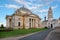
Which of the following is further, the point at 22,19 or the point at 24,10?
the point at 24,10

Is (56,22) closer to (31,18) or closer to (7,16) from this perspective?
(31,18)

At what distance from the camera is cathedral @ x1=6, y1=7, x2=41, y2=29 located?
214ft

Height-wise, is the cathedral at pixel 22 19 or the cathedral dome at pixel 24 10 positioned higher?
the cathedral dome at pixel 24 10

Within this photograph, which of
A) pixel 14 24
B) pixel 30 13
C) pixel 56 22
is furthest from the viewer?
pixel 56 22

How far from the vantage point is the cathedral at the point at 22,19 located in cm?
6525

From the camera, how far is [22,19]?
68125 millimetres

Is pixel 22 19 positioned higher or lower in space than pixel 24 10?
lower

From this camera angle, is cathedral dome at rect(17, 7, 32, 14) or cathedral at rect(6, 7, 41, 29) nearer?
cathedral at rect(6, 7, 41, 29)

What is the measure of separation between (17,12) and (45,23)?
1802 inches

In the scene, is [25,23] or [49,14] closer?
[25,23]

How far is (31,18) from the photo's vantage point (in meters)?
70.6

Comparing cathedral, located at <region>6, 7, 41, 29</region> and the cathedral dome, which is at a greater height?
the cathedral dome

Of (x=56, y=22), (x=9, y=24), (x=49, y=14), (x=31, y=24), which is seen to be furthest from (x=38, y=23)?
(x=56, y=22)

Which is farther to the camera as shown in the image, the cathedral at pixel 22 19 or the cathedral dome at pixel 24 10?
the cathedral dome at pixel 24 10
